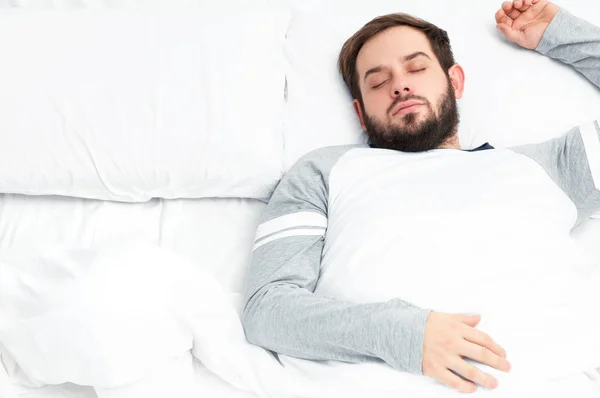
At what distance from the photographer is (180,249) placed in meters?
1.39

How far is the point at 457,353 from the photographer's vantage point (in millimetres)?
1039

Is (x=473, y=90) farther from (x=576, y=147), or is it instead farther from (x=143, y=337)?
(x=143, y=337)

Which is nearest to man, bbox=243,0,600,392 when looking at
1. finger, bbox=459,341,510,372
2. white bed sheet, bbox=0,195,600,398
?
finger, bbox=459,341,510,372

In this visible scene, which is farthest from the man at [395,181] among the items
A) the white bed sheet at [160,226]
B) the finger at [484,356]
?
the white bed sheet at [160,226]

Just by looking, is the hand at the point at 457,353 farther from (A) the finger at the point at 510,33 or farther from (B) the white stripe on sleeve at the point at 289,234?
(A) the finger at the point at 510,33

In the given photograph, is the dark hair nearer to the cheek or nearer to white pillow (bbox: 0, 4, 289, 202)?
the cheek

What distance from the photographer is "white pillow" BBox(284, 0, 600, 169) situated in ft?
4.88

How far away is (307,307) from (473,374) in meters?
0.28

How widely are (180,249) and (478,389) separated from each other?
654 mm

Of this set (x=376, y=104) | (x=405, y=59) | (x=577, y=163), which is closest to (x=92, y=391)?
(x=376, y=104)

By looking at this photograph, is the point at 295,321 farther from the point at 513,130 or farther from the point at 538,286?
the point at 513,130

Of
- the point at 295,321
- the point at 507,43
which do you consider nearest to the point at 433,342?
the point at 295,321

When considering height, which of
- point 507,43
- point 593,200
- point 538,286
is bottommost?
point 538,286

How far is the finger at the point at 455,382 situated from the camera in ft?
3.36
